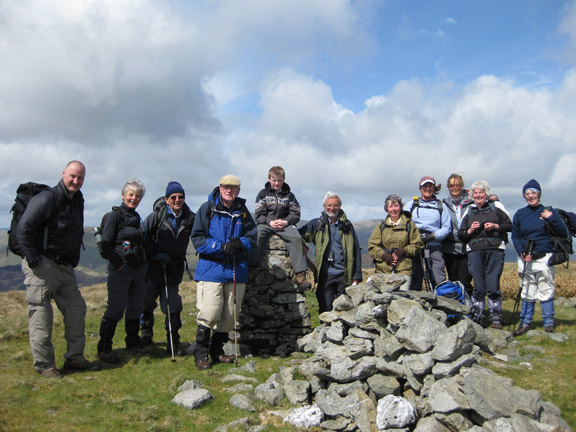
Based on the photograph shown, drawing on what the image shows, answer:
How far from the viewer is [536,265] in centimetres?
1027

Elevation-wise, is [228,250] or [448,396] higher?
[228,250]

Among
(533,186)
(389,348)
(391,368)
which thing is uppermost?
(533,186)

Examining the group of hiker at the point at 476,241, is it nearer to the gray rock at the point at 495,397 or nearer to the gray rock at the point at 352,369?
the gray rock at the point at 352,369

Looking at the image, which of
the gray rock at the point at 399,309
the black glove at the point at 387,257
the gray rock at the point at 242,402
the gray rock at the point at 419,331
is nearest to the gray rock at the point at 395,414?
the gray rock at the point at 419,331

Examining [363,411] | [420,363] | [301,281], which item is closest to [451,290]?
[420,363]

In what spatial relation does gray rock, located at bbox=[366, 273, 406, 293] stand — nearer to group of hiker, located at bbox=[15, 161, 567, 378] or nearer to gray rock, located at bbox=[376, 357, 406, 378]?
group of hiker, located at bbox=[15, 161, 567, 378]

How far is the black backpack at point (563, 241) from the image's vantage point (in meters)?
9.90

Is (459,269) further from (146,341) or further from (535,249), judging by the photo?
(146,341)

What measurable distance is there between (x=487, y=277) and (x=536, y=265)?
1.19 meters

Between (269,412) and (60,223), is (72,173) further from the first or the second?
(269,412)

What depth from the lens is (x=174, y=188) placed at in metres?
10.1

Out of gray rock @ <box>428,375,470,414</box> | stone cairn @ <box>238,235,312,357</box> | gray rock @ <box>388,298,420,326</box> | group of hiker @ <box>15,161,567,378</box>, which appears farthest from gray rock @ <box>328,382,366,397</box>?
stone cairn @ <box>238,235,312,357</box>

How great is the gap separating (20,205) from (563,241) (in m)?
11.9

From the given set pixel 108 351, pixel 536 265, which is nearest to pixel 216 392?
pixel 108 351
